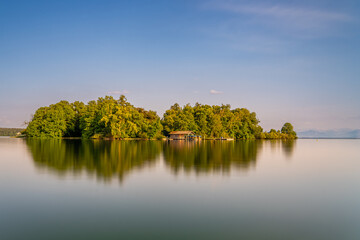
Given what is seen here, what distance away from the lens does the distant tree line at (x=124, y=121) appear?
183 feet

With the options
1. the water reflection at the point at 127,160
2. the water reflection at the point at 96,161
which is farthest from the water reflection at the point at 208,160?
the water reflection at the point at 96,161

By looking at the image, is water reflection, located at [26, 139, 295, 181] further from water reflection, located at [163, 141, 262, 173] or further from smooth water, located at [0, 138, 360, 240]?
smooth water, located at [0, 138, 360, 240]

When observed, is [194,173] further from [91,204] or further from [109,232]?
[109,232]

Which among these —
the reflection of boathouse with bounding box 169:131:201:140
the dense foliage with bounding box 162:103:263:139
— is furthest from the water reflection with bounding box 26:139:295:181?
the dense foliage with bounding box 162:103:263:139

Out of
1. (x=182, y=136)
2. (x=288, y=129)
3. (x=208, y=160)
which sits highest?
(x=288, y=129)

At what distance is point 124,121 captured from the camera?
2172 inches

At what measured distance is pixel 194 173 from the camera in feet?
39.8

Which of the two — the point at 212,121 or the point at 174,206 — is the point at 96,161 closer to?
the point at 174,206

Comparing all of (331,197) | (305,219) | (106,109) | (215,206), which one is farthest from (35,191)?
(106,109)

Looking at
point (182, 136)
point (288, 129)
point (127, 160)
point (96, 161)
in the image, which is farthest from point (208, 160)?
point (288, 129)

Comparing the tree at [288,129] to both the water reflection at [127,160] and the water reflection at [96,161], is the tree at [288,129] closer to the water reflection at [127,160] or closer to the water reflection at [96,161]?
the water reflection at [127,160]

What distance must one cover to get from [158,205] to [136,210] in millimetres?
720

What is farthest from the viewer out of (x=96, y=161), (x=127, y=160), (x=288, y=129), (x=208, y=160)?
(x=288, y=129)

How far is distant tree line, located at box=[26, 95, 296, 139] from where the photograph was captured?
55875 mm
